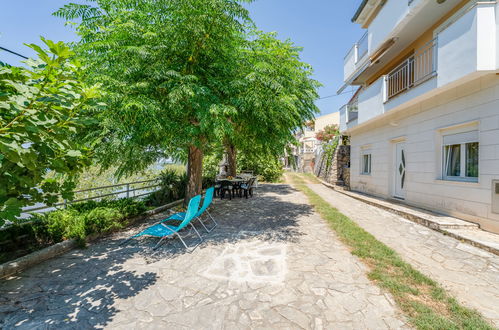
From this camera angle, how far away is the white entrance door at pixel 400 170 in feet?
29.9

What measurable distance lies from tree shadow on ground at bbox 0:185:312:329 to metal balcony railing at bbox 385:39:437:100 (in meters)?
6.72

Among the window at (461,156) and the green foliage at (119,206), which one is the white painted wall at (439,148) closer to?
A: the window at (461,156)

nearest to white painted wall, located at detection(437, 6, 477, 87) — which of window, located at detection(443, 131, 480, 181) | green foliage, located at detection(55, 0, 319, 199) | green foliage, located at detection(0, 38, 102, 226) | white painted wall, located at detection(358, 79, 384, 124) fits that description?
window, located at detection(443, 131, 480, 181)

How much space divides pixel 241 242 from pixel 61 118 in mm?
3962

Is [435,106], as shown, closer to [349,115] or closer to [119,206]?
[349,115]

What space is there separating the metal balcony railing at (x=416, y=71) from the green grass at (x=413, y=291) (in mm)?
5756

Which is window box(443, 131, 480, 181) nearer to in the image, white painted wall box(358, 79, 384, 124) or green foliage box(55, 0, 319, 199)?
white painted wall box(358, 79, 384, 124)

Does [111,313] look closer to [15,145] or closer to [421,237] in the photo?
[15,145]

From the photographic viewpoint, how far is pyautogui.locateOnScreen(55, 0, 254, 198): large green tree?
4.10 m

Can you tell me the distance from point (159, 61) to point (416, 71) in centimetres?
901

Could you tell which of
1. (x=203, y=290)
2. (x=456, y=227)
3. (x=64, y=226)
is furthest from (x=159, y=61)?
(x=456, y=227)

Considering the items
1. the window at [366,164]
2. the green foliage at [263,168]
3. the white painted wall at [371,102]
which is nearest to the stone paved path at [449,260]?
the white painted wall at [371,102]

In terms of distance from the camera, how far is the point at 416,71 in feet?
26.7

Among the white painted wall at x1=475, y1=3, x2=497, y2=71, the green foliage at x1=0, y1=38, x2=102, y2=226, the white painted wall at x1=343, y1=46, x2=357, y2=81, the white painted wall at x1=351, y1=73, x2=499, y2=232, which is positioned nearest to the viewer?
the green foliage at x1=0, y1=38, x2=102, y2=226
